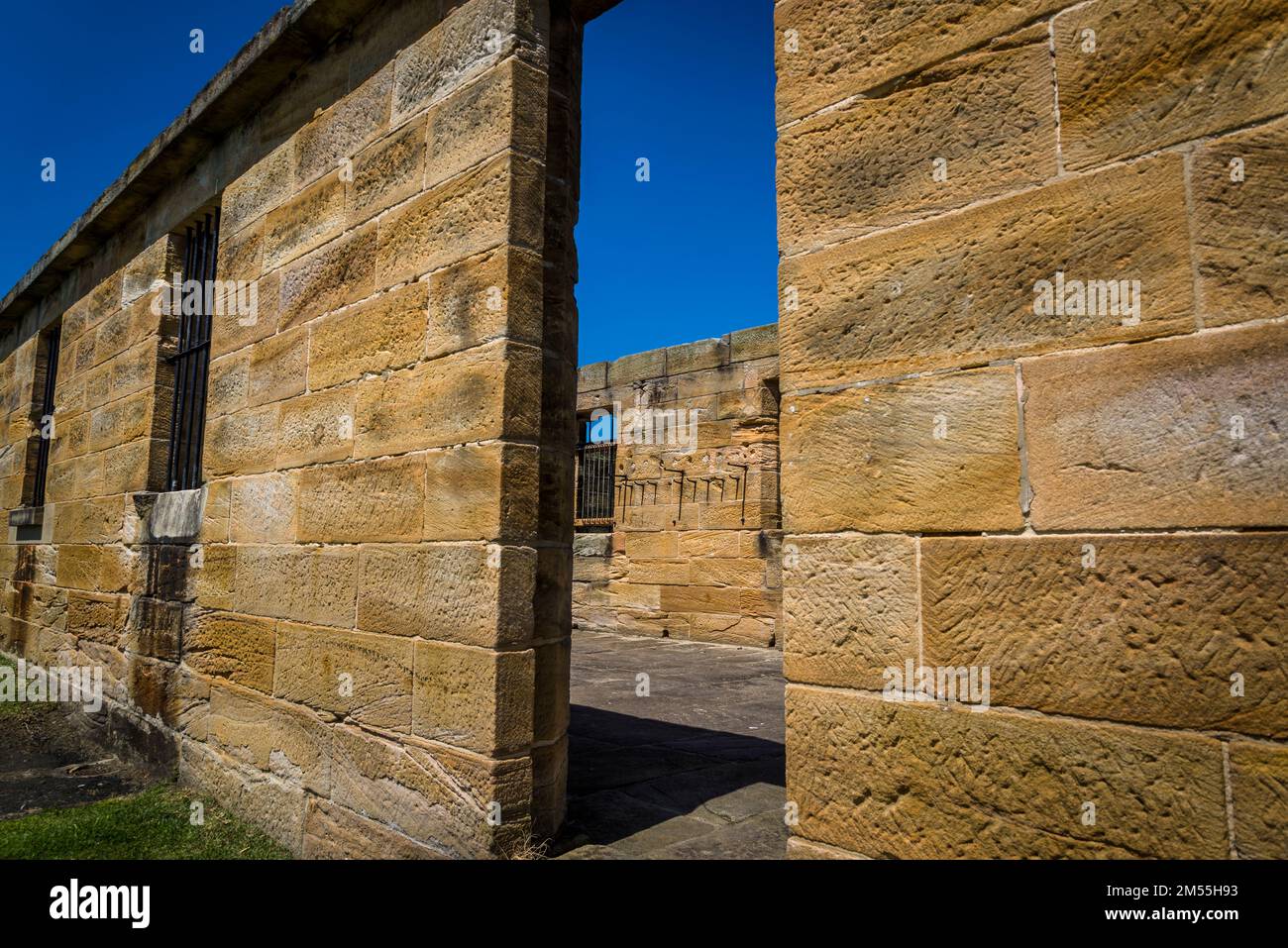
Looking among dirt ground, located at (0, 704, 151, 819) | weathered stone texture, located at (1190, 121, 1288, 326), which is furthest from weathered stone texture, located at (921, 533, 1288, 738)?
dirt ground, located at (0, 704, 151, 819)

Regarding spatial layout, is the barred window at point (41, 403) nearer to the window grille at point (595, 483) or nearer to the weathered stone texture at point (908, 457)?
the window grille at point (595, 483)

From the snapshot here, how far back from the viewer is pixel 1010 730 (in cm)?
161

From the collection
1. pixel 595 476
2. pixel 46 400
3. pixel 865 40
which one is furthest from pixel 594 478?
pixel 865 40

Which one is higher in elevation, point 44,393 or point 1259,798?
point 44,393

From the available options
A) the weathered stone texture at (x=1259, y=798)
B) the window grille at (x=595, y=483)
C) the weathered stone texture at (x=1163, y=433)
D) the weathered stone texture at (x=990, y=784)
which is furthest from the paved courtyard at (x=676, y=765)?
the window grille at (x=595, y=483)

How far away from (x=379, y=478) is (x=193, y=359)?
2.99 metres

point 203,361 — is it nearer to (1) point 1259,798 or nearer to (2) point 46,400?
(2) point 46,400

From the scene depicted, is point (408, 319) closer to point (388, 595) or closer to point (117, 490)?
point (388, 595)

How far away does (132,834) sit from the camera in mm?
3635

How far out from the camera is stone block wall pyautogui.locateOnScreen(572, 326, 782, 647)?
941 cm

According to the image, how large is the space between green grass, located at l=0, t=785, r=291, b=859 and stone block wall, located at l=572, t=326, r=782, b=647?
6.10 m

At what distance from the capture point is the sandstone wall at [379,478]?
2.76 metres

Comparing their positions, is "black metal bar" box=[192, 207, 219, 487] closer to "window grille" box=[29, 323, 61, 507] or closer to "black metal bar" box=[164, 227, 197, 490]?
"black metal bar" box=[164, 227, 197, 490]

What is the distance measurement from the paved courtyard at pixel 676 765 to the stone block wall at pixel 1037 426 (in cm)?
111
